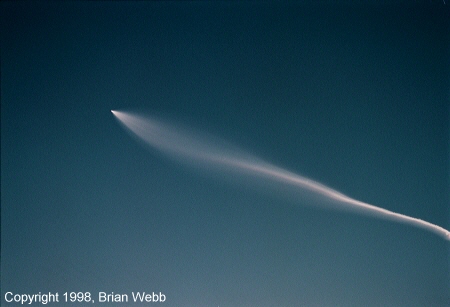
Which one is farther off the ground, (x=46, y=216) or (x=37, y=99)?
(x=37, y=99)

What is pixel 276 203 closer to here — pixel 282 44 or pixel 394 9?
pixel 282 44

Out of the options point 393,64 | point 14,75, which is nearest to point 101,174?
point 14,75

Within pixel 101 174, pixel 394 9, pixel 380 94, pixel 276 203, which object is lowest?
pixel 276 203

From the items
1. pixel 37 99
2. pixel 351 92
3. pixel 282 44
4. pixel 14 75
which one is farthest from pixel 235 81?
pixel 14 75

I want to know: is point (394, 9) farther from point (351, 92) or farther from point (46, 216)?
point (46, 216)

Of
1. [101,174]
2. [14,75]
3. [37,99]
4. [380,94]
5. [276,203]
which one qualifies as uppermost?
[14,75]

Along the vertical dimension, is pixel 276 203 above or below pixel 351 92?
below
